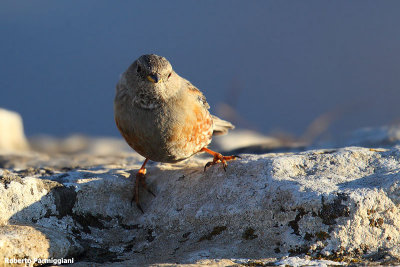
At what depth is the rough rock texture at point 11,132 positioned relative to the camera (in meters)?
10.7

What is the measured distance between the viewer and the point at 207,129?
555 centimetres

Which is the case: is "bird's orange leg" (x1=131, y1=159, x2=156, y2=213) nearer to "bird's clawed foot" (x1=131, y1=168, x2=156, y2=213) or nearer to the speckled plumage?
"bird's clawed foot" (x1=131, y1=168, x2=156, y2=213)

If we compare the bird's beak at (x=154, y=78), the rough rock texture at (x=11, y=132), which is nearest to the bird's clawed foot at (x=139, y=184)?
the bird's beak at (x=154, y=78)

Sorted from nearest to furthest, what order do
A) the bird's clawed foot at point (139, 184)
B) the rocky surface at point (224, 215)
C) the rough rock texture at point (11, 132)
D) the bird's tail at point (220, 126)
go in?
the rocky surface at point (224, 215) < the bird's clawed foot at point (139, 184) < the bird's tail at point (220, 126) < the rough rock texture at point (11, 132)

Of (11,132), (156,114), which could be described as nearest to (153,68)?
(156,114)

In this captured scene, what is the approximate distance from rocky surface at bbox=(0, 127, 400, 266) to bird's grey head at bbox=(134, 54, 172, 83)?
983mm

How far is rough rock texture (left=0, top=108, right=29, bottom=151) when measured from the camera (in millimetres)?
10727

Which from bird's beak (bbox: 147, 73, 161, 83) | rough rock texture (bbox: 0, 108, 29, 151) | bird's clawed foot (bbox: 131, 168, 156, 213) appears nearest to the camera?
bird's clawed foot (bbox: 131, 168, 156, 213)

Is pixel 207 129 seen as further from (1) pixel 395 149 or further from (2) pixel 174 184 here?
(1) pixel 395 149

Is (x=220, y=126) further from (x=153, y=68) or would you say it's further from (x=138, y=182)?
(x=138, y=182)

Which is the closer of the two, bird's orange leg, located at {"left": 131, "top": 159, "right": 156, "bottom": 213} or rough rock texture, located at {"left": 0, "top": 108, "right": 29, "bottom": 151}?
bird's orange leg, located at {"left": 131, "top": 159, "right": 156, "bottom": 213}

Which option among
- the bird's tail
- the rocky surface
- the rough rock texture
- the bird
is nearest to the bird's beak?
the bird

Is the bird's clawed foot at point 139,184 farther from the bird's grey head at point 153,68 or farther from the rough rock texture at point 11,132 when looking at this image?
the rough rock texture at point 11,132

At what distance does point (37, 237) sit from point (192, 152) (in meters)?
2.13
